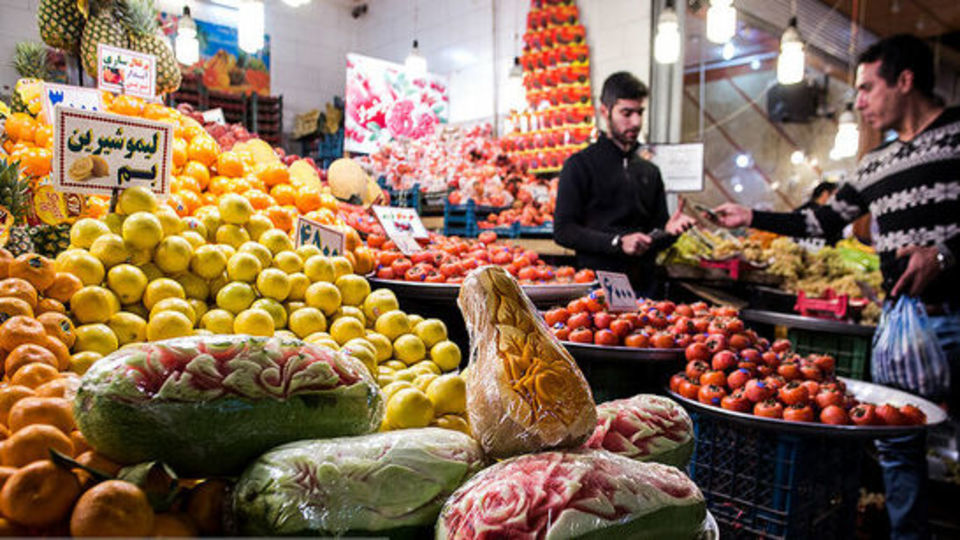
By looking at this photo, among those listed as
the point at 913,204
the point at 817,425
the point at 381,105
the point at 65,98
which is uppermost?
the point at 381,105

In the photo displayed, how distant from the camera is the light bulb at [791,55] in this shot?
5.80 meters

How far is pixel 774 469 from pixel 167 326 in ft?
6.66

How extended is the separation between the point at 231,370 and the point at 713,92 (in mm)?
11404

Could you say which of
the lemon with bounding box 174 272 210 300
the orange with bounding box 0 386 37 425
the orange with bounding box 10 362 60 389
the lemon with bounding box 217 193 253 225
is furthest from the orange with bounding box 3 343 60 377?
the lemon with bounding box 217 193 253 225

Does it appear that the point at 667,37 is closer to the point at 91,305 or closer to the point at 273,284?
the point at 273,284

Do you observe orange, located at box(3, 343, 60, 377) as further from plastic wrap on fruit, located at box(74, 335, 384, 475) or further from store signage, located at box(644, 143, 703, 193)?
store signage, located at box(644, 143, 703, 193)

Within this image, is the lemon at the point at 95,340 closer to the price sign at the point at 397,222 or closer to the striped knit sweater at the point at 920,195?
the price sign at the point at 397,222

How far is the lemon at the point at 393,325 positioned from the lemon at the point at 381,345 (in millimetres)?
43

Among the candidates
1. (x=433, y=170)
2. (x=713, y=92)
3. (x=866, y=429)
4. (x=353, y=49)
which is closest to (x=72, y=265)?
(x=866, y=429)

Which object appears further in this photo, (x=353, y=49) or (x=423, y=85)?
(x=353, y=49)

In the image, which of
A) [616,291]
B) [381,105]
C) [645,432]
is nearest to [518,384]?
[645,432]

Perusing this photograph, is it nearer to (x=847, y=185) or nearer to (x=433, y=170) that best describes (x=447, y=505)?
(x=847, y=185)

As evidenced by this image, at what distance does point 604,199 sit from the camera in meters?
3.63

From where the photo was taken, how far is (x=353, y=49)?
10969 mm
